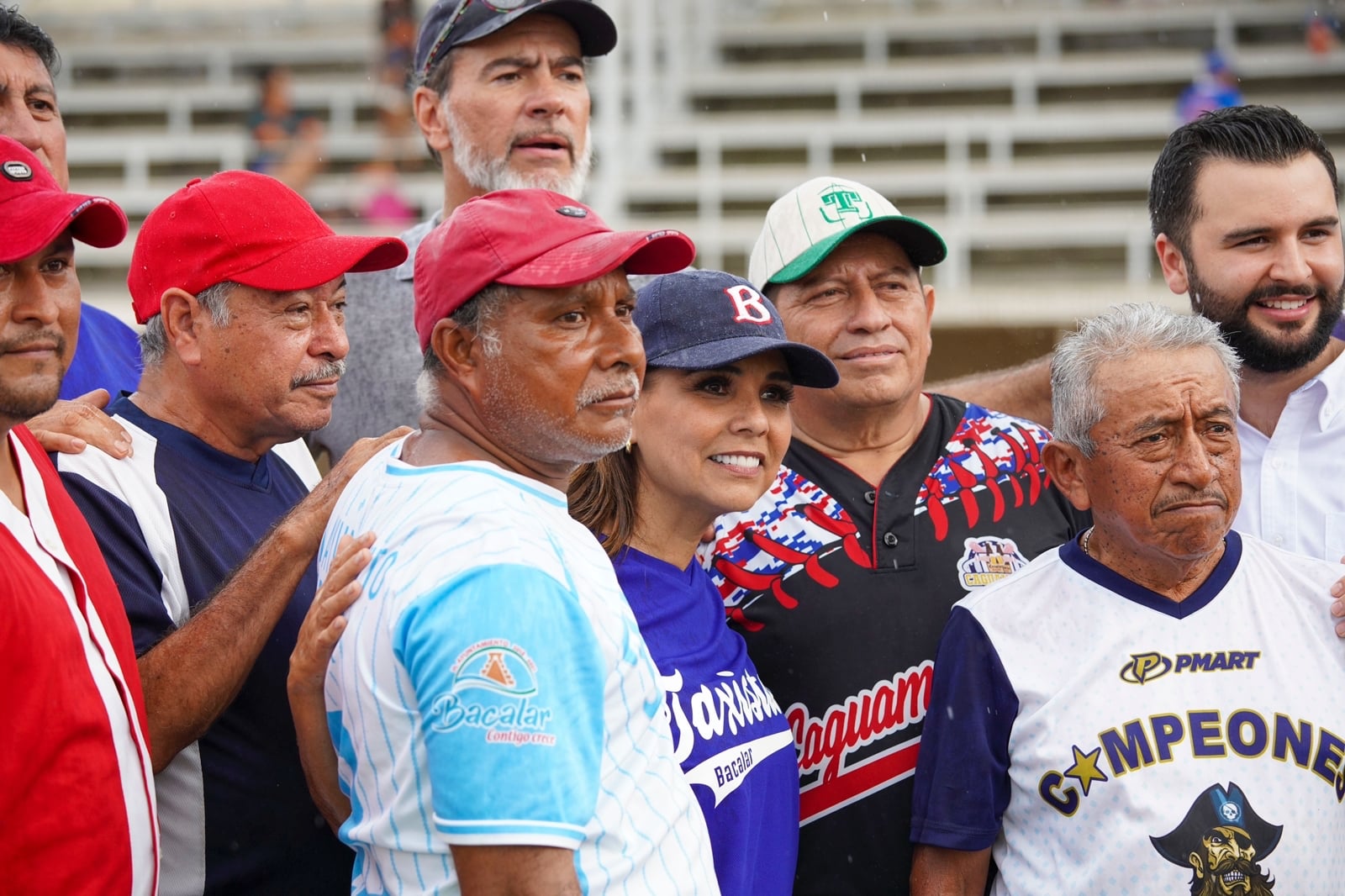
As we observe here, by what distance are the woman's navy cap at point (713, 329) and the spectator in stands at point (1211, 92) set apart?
992cm

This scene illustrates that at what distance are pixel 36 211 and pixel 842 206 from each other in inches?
68.0

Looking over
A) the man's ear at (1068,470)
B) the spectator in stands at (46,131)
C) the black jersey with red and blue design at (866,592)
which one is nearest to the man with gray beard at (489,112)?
the spectator in stands at (46,131)

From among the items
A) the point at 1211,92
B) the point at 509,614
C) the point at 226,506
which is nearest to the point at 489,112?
the point at 226,506

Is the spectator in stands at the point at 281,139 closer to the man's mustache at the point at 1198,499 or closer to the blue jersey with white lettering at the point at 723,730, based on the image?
the blue jersey with white lettering at the point at 723,730

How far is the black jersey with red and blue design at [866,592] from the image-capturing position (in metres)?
2.98

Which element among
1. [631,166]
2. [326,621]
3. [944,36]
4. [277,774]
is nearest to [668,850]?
[326,621]

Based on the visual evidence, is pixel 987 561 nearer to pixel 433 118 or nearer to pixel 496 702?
pixel 496 702

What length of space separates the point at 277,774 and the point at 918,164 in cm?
1157

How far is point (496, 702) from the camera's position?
6.18 feet

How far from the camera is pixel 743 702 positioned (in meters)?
2.77

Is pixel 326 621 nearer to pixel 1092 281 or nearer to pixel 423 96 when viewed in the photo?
pixel 423 96

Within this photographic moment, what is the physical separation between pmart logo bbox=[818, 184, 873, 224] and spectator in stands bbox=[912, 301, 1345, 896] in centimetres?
61

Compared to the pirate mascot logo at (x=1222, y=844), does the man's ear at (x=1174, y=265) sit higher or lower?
higher

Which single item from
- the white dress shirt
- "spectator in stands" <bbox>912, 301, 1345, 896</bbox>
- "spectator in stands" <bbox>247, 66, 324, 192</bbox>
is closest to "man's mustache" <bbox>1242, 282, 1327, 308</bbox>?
the white dress shirt
